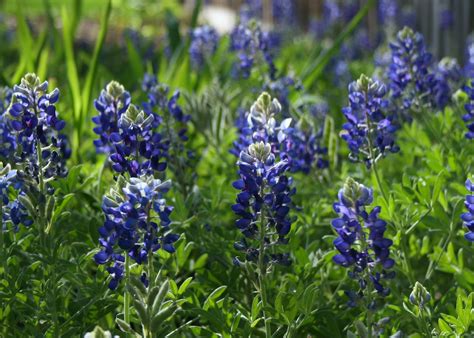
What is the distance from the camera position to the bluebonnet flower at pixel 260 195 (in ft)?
7.76

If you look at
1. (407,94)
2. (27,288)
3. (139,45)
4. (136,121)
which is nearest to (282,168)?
(136,121)

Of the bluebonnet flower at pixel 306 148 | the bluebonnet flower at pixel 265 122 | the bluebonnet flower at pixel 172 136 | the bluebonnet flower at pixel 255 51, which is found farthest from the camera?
the bluebonnet flower at pixel 255 51

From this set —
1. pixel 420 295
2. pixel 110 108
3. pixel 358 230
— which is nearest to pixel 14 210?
pixel 110 108

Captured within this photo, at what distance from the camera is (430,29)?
368 inches

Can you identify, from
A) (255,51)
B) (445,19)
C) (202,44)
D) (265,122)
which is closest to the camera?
(265,122)

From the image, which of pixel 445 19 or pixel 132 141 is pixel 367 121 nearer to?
pixel 132 141

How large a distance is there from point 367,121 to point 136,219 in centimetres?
99

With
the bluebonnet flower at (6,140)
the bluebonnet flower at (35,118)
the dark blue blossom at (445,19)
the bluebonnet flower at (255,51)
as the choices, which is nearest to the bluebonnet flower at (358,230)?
the bluebonnet flower at (35,118)

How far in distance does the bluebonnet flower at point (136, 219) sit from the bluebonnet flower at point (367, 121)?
0.86 m

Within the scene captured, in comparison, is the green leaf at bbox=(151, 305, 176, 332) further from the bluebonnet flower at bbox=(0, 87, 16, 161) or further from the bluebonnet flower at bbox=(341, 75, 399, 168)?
the bluebonnet flower at bbox=(0, 87, 16, 161)

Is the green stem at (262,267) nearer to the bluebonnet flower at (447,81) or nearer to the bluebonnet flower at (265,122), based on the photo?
the bluebonnet flower at (265,122)

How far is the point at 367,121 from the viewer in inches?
111

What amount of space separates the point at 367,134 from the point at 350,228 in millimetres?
672

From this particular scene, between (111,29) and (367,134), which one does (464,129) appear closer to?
(367,134)
